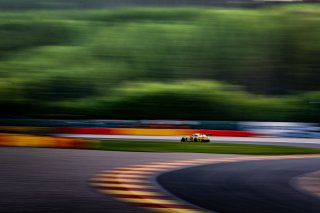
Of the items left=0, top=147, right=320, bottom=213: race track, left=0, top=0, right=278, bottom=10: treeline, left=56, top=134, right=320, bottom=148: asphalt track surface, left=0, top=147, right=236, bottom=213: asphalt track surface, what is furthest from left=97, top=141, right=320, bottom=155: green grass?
left=0, top=0, right=278, bottom=10: treeline

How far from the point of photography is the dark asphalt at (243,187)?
814 cm

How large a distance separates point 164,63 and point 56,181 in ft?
111

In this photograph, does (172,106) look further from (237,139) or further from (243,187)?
(243,187)

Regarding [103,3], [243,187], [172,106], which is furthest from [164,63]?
[243,187]

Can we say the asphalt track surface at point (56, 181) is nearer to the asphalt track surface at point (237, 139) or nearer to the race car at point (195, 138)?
the race car at point (195, 138)

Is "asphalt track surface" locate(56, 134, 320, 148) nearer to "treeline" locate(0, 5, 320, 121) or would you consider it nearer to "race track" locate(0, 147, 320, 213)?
"treeline" locate(0, 5, 320, 121)

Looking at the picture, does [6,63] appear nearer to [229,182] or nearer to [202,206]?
[229,182]

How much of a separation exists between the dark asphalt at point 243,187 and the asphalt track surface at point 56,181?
1293mm

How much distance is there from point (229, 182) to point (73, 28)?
133 ft

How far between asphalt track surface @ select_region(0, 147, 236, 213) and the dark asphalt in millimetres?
1293

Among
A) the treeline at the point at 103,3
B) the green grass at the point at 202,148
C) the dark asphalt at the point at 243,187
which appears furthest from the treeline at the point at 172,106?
the dark asphalt at the point at 243,187

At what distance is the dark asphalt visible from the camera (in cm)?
814

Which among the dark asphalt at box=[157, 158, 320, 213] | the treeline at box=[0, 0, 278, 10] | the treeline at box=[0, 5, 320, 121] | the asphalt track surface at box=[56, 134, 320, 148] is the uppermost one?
the treeline at box=[0, 0, 278, 10]

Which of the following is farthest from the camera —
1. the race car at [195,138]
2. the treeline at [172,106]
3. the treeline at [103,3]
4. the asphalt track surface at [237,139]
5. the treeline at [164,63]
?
the treeline at [103,3]
